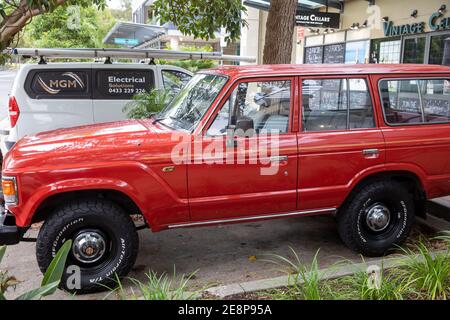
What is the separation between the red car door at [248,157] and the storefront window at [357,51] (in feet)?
33.7

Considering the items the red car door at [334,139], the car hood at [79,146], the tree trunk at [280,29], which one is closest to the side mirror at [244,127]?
the red car door at [334,139]

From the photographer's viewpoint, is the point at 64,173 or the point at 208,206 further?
the point at 208,206

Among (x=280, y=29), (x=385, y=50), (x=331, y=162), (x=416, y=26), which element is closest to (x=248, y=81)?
(x=331, y=162)

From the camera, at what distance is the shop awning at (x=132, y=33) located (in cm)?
1516

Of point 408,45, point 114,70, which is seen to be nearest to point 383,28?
point 408,45

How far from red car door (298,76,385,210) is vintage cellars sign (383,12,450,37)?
740 centimetres

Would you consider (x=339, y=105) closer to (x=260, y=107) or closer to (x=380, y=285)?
(x=260, y=107)

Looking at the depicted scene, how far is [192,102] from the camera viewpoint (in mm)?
4574

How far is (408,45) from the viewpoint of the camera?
11.9 meters

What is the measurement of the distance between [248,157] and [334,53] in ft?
40.7

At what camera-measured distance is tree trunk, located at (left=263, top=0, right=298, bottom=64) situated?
7.16 metres

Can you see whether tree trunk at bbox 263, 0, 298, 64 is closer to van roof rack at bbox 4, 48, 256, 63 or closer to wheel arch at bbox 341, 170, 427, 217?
van roof rack at bbox 4, 48, 256, 63
